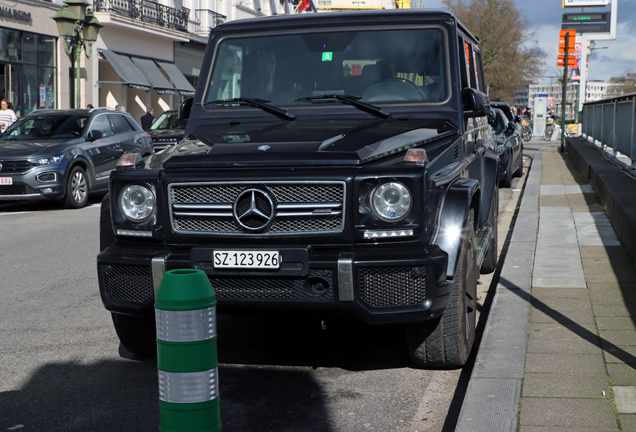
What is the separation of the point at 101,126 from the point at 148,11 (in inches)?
741

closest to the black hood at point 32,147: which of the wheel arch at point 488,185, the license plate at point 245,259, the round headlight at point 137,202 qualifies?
the wheel arch at point 488,185

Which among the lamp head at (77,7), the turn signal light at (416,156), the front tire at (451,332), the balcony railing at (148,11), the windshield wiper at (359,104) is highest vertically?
the balcony railing at (148,11)

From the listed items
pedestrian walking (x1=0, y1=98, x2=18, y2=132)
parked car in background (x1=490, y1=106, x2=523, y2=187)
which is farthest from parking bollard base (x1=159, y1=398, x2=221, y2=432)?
pedestrian walking (x1=0, y1=98, x2=18, y2=132)

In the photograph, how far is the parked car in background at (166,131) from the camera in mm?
18422

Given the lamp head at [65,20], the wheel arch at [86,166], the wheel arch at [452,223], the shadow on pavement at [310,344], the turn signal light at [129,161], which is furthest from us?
the lamp head at [65,20]

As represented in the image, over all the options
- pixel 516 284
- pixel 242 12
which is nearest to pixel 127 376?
pixel 516 284

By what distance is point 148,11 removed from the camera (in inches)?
1262

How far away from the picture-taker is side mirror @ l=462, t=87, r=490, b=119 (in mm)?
4914

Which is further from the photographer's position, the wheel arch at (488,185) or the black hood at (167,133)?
the black hood at (167,133)

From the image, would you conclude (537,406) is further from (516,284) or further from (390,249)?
(516,284)

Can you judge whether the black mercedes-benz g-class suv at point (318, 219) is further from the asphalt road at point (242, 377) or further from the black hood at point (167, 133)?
the black hood at point (167, 133)

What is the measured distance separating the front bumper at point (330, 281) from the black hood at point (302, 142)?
454 millimetres

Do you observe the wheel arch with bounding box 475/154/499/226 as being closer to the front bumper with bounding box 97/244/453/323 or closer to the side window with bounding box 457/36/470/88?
the side window with bounding box 457/36/470/88

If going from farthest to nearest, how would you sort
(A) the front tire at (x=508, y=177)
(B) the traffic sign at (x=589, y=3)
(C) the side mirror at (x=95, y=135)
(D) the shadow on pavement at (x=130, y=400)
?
(B) the traffic sign at (x=589, y=3) < (A) the front tire at (x=508, y=177) < (C) the side mirror at (x=95, y=135) < (D) the shadow on pavement at (x=130, y=400)
